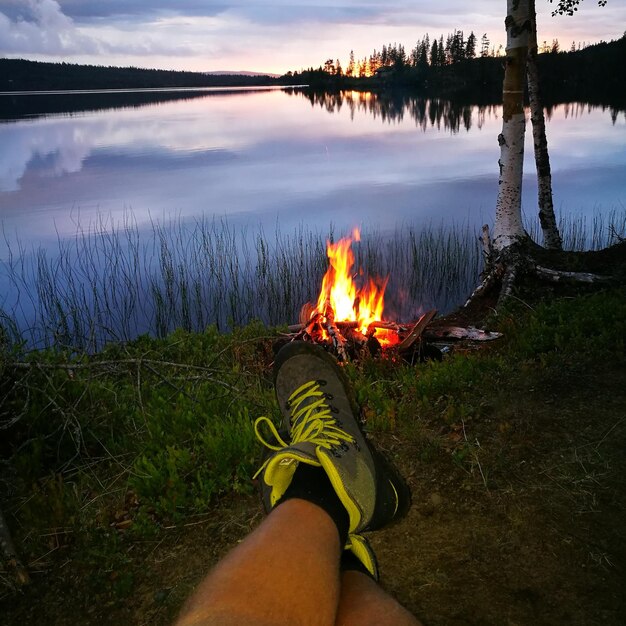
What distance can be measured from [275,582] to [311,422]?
Result: 126cm

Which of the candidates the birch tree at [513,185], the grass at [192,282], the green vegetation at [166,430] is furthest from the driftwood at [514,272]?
the grass at [192,282]

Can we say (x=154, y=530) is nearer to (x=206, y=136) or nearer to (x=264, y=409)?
(x=264, y=409)

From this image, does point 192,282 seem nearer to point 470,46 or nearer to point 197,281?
point 197,281

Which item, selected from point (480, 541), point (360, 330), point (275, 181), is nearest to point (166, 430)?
point (480, 541)

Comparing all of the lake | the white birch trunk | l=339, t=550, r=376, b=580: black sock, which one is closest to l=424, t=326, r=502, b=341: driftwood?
the white birch trunk

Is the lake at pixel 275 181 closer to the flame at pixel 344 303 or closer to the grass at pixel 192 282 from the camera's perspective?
the grass at pixel 192 282

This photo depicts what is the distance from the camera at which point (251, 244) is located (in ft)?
46.5

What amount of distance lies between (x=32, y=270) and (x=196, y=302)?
4.32 m

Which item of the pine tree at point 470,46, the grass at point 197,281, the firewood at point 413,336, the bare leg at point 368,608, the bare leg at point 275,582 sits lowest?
the grass at point 197,281

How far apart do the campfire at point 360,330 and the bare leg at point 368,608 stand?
3804 mm

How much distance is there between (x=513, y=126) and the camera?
24.6 ft

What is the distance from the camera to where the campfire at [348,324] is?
6129mm

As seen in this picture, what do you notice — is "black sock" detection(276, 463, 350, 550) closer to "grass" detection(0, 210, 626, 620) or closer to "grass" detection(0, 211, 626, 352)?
"grass" detection(0, 210, 626, 620)

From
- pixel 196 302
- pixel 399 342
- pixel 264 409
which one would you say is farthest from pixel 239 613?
pixel 196 302
